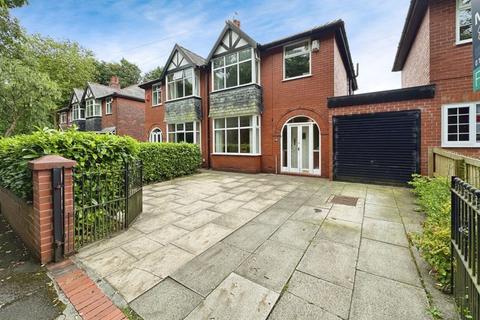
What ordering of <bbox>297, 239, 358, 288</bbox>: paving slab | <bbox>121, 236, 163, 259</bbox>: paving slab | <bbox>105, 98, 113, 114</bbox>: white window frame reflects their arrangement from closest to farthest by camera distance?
1. <bbox>297, 239, 358, 288</bbox>: paving slab
2. <bbox>121, 236, 163, 259</bbox>: paving slab
3. <bbox>105, 98, 113, 114</bbox>: white window frame

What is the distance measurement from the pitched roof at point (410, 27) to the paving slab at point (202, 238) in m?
9.66

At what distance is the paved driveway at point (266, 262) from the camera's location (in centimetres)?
199

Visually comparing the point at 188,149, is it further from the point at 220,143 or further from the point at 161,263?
the point at 161,263

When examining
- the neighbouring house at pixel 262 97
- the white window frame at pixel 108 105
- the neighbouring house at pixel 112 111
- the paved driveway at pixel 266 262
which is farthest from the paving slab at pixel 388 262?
the white window frame at pixel 108 105

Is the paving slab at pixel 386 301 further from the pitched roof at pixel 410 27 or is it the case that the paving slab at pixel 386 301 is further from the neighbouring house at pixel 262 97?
the pitched roof at pixel 410 27

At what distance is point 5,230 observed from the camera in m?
3.95

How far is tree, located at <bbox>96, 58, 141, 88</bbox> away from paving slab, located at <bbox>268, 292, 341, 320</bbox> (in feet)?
152

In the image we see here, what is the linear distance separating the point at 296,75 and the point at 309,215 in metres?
7.65

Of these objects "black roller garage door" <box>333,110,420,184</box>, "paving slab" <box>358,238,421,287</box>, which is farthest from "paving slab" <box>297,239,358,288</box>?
→ "black roller garage door" <box>333,110,420,184</box>

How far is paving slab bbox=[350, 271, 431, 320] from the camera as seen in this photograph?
1.87 metres

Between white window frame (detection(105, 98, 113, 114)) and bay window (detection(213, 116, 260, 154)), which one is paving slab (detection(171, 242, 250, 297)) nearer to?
bay window (detection(213, 116, 260, 154))

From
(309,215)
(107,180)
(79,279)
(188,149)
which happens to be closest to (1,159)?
(107,180)

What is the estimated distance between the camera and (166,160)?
9.09m

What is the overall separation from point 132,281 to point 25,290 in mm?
1106
